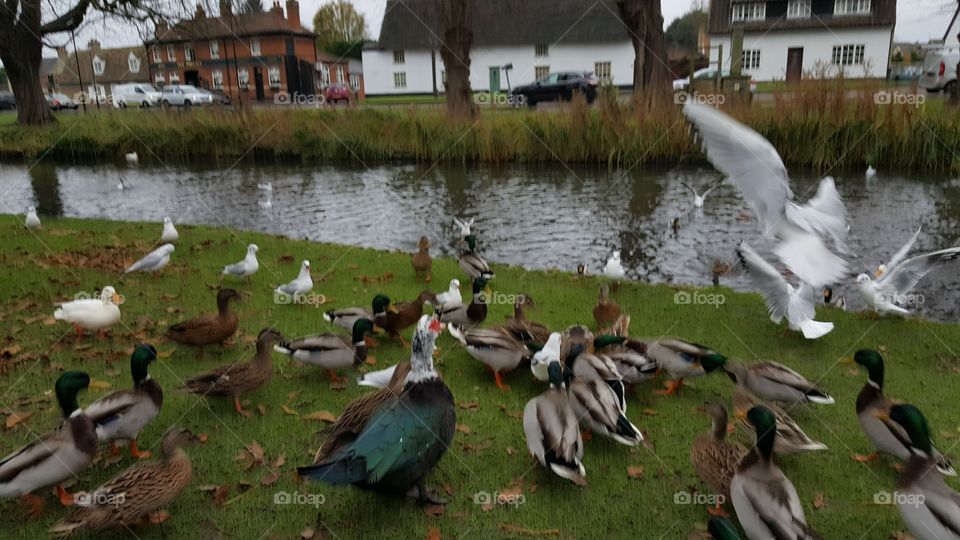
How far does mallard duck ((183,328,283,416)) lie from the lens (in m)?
4.64

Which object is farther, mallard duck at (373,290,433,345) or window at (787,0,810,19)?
window at (787,0,810,19)

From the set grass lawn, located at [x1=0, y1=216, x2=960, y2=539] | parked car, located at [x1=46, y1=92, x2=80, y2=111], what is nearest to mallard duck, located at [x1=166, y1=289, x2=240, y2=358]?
grass lawn, located at [x1=0, y1=216, x2=960, y2=539]

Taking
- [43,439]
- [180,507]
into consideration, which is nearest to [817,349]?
[180,507]

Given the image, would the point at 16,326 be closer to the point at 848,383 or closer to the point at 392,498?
the point at 392,498

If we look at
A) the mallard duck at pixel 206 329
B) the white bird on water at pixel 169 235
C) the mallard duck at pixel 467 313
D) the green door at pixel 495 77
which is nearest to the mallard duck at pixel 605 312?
the mallard duck at pixel 467 313

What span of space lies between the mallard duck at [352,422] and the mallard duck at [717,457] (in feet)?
6.33

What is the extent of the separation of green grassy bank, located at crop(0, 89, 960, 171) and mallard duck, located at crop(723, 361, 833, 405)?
12112mm

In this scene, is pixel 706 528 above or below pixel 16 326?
below

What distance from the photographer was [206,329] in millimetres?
5434

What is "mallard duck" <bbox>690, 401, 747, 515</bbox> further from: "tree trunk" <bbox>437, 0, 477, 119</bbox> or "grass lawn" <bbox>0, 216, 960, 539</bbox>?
"tree trunk" <bbox>437, 0, 477, 119</bbox>

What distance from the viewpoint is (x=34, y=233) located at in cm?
990

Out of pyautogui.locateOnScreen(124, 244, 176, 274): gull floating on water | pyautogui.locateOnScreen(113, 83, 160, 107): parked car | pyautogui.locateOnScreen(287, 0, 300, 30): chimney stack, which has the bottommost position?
pyautogui.locateOnScreen(124, 244, 176, 274): gull floating on water

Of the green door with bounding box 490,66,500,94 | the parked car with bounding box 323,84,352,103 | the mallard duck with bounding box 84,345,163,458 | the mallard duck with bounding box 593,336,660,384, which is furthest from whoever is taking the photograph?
the green door with bounding box 490,66,500,94

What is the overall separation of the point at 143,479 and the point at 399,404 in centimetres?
148
